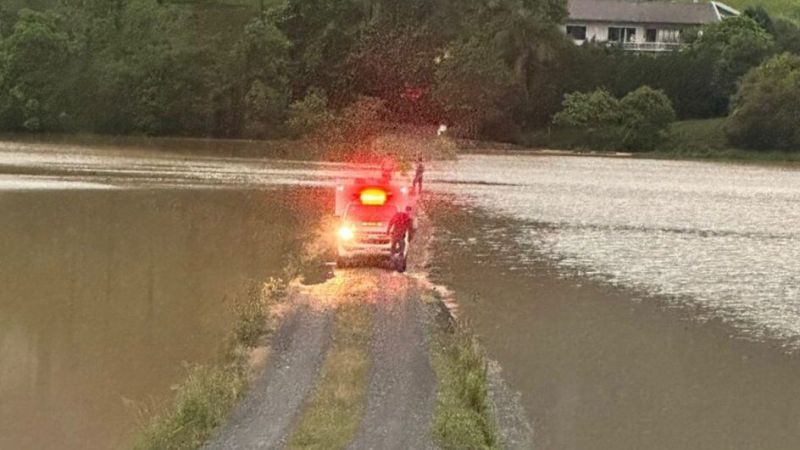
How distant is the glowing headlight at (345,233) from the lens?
1962cm

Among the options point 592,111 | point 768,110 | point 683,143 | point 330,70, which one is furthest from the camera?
point 330,70

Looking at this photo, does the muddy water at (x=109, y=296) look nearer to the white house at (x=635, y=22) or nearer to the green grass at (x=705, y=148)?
the green grass at (x=705, y=148)

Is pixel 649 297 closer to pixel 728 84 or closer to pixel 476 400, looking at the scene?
pixel 476 400

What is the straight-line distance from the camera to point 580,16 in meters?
104

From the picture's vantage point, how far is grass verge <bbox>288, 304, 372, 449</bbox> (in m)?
9.80

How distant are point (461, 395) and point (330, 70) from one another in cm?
7593

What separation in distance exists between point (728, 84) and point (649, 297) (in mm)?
68107

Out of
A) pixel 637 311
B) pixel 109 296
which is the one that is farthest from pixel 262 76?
pixel 637 311

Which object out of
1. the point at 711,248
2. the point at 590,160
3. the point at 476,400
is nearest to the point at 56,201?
the point at 711,248

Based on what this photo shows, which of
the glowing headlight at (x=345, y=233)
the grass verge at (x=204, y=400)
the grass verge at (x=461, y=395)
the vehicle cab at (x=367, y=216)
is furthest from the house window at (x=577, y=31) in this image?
the grass verge at (x=204, y=400)

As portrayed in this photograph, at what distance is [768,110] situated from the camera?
2997 inches

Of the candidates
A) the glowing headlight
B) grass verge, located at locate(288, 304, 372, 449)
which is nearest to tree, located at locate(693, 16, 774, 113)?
the glowing headlight

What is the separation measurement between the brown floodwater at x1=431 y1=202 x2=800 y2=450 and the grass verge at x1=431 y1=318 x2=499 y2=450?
62 centimetres

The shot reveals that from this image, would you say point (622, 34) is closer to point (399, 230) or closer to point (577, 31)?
point (577, 31)
